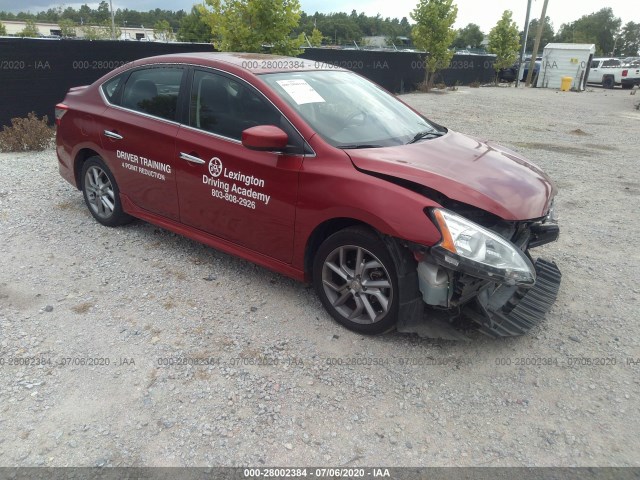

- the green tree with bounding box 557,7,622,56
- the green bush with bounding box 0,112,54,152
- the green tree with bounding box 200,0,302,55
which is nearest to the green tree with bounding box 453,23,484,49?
the green tree with bounding box 557,7,622,56

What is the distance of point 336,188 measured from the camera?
3215 millimetres

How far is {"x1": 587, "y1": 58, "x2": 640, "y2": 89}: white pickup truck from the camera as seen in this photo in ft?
102

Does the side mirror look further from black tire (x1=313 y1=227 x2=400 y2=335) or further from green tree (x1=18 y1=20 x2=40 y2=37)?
green tree (x1=18 y1=20 x2=40 y2=37)

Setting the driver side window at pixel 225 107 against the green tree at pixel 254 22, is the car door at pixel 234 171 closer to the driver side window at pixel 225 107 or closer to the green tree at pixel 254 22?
the driver side window at pixel 225 107

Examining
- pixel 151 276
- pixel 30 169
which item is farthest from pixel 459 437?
pixel 30 169

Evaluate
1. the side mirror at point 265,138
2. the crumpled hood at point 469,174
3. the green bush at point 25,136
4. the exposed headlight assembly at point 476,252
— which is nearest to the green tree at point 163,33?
the green bush at point 25,136

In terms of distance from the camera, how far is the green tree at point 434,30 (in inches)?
960

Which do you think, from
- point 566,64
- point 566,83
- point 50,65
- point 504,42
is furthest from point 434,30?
point 50,65

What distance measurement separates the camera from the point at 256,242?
3.76 metres

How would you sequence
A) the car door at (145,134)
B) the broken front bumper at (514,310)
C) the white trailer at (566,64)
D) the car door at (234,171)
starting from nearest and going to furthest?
the broken front bumper at (514,310), the car door at (234,171), the car door at (145,134), the white trailer at (566,64)

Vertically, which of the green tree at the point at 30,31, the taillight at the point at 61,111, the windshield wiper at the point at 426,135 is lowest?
the taillight at the point at 61,111

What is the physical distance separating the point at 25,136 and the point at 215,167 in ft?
20.0

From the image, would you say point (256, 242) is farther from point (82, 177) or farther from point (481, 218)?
point (82, 177)

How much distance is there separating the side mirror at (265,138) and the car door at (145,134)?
1.05 m
